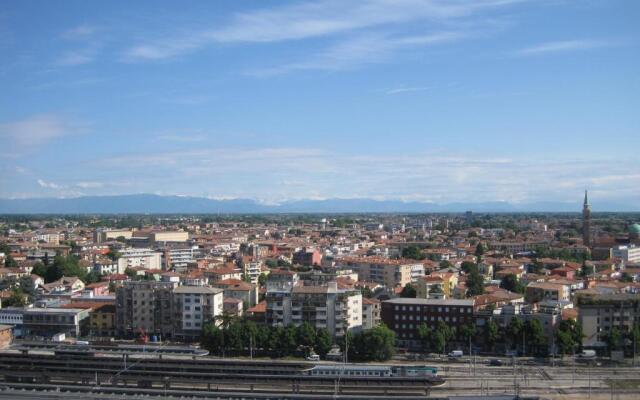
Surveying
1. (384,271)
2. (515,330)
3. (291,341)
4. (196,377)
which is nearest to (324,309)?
(291,341)

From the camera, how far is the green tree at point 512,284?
131ft

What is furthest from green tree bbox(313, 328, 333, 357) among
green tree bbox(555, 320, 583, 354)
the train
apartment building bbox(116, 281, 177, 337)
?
green tree bbox(555, 320, 583, 354)

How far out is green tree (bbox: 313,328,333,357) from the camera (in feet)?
84.7

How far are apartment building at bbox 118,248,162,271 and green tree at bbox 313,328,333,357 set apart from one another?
100.0ft

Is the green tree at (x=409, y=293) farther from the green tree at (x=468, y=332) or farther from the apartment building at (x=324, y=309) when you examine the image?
the apartment building at (x=324, y=309)

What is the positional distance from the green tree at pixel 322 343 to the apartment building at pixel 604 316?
10308 mm

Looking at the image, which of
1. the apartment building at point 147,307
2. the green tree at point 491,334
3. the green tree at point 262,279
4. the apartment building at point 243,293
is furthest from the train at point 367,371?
the green tree at point 262,279

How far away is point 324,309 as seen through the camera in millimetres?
27938

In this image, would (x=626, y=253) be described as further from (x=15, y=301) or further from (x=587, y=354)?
(x=15, y=301)

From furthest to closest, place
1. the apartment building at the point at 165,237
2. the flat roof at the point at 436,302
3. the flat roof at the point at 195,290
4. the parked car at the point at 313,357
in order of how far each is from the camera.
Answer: the apartment building at the point at 165,237, the flat roof at the point at 195,290, the flat roof at the point at 436,302, the parked car at the point at 313,357

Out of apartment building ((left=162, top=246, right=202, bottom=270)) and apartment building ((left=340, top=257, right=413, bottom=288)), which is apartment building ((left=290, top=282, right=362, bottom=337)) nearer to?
apartment building ((left=340, top=257, right=413, bottom=288))

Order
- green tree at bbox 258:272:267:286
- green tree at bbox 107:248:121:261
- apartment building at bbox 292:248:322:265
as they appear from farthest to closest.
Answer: apartment building at bbox 292:248:322:265 → green tree at bbox 107:248:121:261 → green tree at bbox 258:272:267:286

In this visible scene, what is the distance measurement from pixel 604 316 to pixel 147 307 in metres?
19.7

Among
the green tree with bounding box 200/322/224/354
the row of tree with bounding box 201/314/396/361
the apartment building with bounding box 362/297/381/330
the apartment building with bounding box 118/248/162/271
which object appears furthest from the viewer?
the apartment building with bounding box 118/248/162/271
